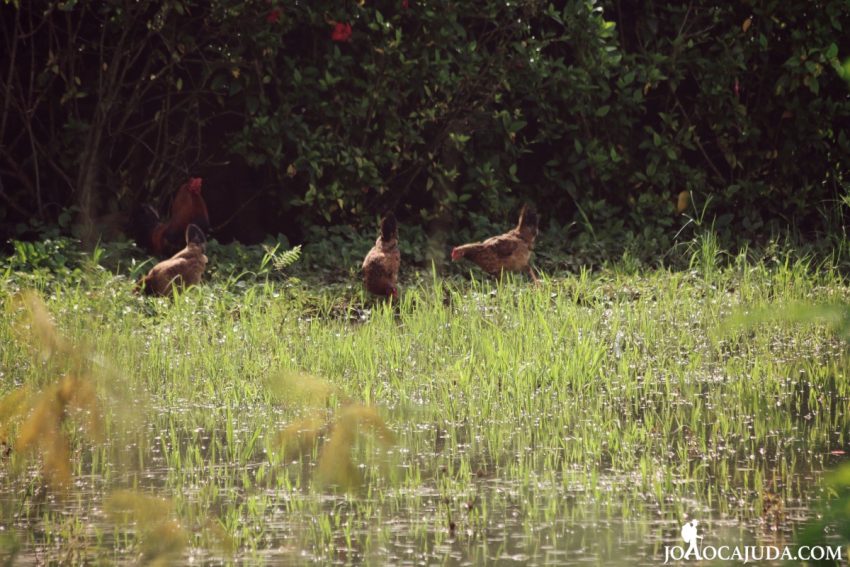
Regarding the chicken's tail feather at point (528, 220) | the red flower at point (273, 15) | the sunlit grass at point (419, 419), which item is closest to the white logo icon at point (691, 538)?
the sunlit grass at point (419, 419)

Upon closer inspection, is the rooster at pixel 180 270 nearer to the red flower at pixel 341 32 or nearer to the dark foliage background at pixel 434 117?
the dark foliage background at pixel 434 117

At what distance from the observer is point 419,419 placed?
16.5 feet

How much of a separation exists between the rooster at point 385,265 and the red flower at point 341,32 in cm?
202

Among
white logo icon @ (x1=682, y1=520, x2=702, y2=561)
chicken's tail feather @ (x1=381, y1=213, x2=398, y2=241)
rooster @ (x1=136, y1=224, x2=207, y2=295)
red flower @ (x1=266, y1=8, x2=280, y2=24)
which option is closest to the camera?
white logo icon @ (x1=682, y1=520, x2=702, y2=561)

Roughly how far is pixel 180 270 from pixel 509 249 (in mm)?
1972

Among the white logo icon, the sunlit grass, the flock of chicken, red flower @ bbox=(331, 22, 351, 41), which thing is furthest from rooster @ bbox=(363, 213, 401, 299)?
the white logo icon

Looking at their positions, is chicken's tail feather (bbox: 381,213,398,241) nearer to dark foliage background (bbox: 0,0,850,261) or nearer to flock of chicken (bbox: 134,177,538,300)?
flock of chicken (bbox: 134,177,538,300)

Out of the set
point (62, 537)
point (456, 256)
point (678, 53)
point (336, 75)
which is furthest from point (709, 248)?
point (62, 537)

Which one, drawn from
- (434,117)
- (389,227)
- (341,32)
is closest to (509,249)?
(389,227)

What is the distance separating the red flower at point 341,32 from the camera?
8.75 metres

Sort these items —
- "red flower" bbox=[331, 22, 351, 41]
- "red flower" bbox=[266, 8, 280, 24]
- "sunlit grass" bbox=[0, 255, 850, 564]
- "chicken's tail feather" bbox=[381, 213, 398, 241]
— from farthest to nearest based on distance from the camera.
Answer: "red flower" bbox=[331, 22, 351, 41], "red flower" bbox=[266, 8, 280, 24], "chicken's tail feather" bbox=[381, 213, 398, 241], "sunlit grass" bbox=[0, 255, 850, 564]

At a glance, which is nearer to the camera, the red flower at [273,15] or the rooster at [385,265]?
the rooster at [385,265]

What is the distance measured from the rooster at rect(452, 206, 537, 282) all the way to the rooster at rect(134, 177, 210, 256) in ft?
6.23

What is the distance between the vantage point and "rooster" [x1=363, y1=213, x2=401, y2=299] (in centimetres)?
719
